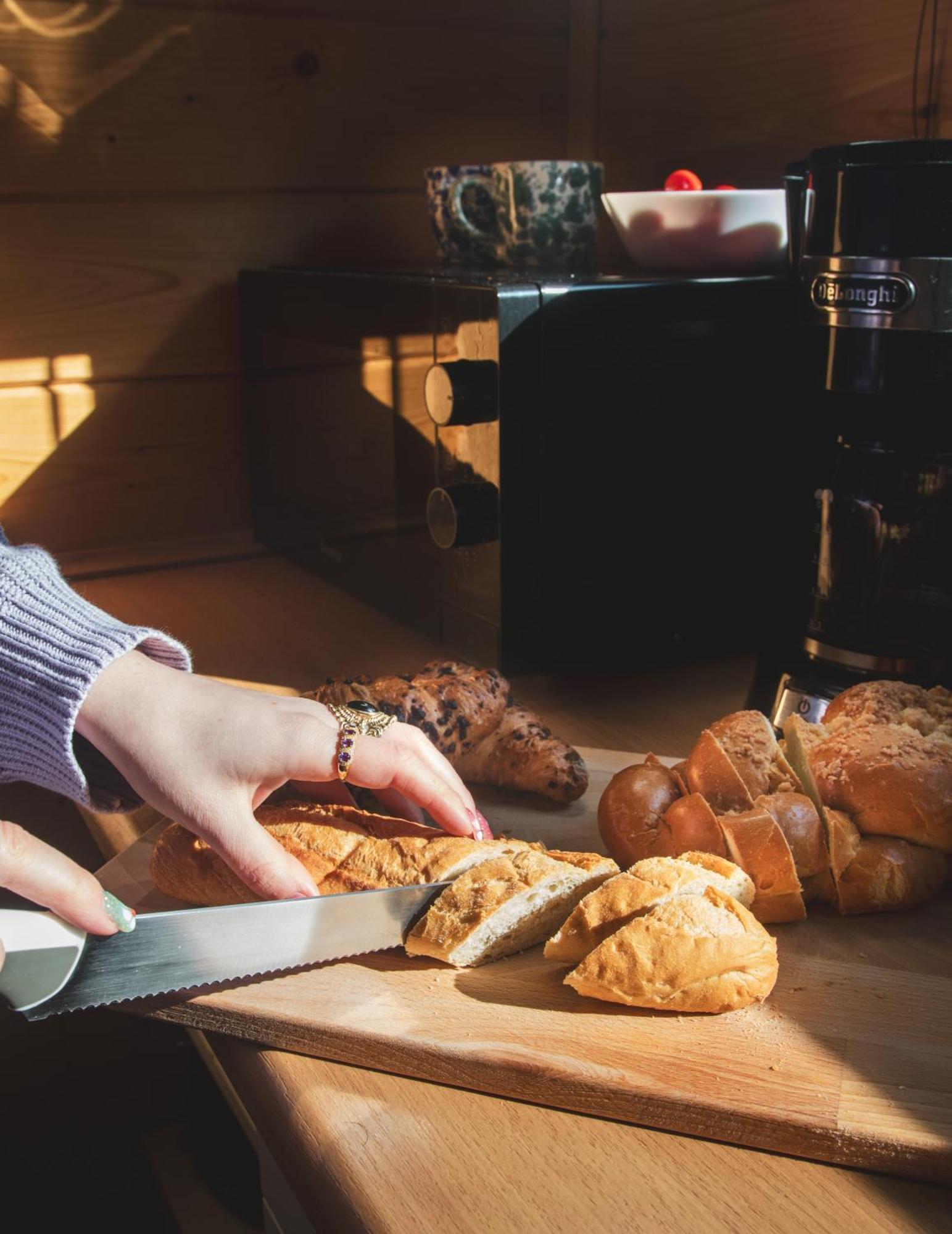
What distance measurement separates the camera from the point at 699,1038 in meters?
0.65

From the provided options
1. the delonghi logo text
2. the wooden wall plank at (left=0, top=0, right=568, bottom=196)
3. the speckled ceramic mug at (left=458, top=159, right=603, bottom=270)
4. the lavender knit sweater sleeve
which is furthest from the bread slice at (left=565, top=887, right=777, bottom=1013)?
the wooden wall plank at (left=0, top=0, right=568, bottom=196)

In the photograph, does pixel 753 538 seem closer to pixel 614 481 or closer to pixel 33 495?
pixel 614 481

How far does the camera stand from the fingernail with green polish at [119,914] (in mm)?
676

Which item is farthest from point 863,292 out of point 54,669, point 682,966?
point 54,669

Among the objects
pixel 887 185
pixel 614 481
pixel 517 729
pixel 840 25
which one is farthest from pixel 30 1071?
pixel 840 25

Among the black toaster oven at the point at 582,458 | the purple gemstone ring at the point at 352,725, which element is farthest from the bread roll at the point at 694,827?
the black toaster oven at the point at 582,458

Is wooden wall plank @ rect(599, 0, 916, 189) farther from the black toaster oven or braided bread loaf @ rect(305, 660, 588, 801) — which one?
braided bread loaf @ rect(305, 660, 588, 801)

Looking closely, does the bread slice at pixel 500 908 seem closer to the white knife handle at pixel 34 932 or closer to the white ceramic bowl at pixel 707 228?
the white knife handle at pixel 34 932

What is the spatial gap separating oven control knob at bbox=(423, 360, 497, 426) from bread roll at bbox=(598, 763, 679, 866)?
1.33ft

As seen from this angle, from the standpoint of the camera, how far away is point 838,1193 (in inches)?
22.5

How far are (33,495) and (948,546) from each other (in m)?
A: 1.21

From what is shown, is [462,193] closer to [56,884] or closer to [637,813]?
[637,813]

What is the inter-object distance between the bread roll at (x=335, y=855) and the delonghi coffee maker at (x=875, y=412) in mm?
357

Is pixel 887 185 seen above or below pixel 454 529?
above
